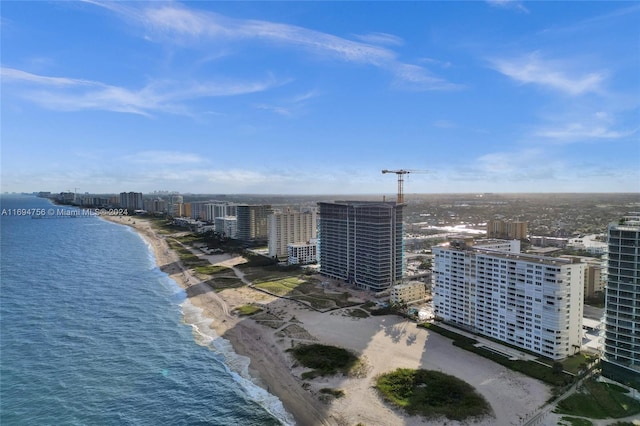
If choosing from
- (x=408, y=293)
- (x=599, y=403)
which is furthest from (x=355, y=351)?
(x=599, y=403)

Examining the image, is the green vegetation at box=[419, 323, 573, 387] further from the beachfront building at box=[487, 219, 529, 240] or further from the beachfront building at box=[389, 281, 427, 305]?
the beachfront building at box=[487, 219, 529, 240]

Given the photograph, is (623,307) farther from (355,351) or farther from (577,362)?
(355,351)

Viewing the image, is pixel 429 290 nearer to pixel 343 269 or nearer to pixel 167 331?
pixel 343 269

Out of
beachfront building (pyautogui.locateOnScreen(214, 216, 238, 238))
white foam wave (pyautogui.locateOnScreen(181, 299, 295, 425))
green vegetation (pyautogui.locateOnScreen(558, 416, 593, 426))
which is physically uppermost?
beachfront building (pyautogui.locateOnScreen(214, 216, 238, 238))

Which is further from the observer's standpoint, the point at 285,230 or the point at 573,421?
the point at 285,230

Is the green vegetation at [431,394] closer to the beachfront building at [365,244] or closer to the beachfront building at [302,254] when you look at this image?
the beachfront building at [365,244]

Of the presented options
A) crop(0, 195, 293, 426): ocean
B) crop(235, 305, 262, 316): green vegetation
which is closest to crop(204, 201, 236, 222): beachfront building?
crop(0, 195, 293, 426): ocean

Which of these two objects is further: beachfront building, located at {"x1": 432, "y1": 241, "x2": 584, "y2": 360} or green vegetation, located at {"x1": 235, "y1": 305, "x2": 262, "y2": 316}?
green vegetation, located at {"x1": 235, "y1": 305, "x2": 262, "y2": 316}
